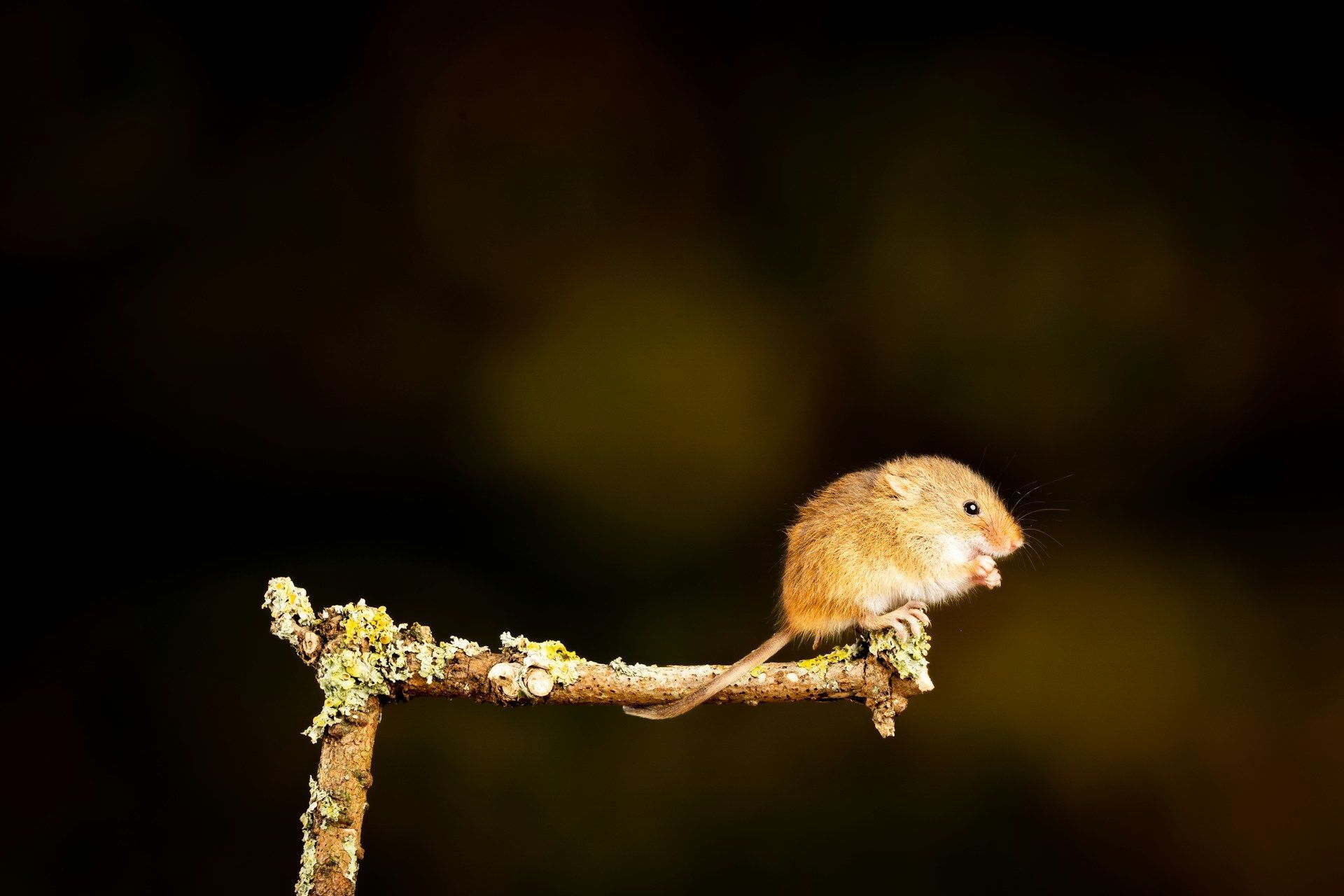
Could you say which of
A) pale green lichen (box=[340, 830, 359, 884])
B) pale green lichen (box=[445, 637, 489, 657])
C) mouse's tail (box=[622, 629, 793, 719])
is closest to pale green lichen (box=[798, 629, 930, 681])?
mouse's tail (box=[622, 629, 793, 719])

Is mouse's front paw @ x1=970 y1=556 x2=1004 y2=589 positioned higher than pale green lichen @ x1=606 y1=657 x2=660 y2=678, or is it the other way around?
mouse's front paw @ x1=970 y1=556 x2=1004 y2=589

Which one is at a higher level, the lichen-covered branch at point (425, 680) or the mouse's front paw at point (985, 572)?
the mouse's front paw at point (985, 572)

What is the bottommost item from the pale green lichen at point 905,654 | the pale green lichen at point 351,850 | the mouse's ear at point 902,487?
the pale green lichen at point 351,850

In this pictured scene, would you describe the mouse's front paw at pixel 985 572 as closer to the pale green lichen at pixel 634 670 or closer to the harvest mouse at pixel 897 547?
the harvest mouse at pixel 897 547

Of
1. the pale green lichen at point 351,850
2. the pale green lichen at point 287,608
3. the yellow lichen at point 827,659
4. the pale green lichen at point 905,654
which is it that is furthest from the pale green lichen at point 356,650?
the pale green lichen at point 905,654

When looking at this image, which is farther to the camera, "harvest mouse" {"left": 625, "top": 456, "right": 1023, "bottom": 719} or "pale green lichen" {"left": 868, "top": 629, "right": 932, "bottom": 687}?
"harvest mouse" {"left": 625, "top": 456, "right": 1023, "bottom": 719}

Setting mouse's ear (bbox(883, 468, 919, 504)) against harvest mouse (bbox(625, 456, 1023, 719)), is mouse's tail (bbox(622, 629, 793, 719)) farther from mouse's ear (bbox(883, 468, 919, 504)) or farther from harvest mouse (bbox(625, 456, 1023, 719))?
mouse's ear (bbox(883, 468, 919, 504))
